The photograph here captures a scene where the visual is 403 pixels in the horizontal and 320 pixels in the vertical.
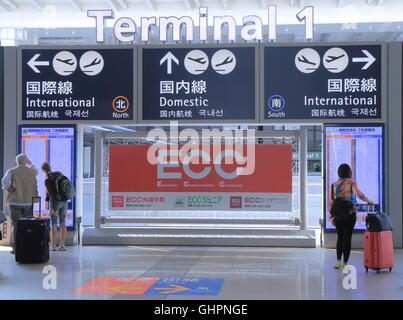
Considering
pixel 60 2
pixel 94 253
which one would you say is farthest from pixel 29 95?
pixel 60 2

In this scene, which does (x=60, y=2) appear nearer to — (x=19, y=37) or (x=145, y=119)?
(x=19, y=37)

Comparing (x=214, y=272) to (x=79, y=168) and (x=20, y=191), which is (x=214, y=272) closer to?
(x=20, y=191)

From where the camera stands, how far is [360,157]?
10.0 metres

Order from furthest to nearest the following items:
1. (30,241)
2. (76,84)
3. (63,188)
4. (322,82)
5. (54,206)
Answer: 1. (76,84)
2. (322,82)
3. (54,206)
4. (63,188)
5. (30,241)

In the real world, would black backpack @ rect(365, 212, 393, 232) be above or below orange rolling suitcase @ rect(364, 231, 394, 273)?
above

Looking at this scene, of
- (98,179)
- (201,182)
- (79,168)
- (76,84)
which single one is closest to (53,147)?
(79,168)

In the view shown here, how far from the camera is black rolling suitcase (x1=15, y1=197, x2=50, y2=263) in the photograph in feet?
27.3

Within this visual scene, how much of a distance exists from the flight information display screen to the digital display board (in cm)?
479

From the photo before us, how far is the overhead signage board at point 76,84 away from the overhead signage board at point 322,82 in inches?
104

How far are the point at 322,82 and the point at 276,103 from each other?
3.04 ft

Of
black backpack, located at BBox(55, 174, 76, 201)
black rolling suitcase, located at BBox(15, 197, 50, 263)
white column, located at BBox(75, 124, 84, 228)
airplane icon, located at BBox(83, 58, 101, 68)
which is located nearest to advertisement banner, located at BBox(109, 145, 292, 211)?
white column, located at BBox(75, 124, 84, 228)

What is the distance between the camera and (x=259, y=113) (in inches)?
403

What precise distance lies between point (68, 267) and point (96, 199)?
9.49ft

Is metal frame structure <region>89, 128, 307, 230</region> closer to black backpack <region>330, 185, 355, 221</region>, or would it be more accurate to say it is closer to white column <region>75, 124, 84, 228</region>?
white column <region>75, 124, 84, 228</region>
